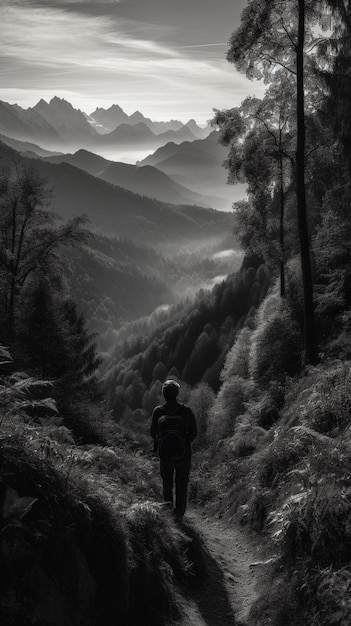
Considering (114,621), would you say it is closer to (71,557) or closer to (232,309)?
(71,557)

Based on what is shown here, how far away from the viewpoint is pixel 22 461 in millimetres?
4855

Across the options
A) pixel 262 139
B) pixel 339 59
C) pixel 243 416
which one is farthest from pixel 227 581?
pixel 262 139

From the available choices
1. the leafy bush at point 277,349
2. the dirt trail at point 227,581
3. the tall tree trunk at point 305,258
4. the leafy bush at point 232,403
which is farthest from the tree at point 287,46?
the dirt trail at point 227,581

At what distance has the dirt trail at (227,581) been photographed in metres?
6.27

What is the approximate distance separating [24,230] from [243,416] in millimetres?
14496

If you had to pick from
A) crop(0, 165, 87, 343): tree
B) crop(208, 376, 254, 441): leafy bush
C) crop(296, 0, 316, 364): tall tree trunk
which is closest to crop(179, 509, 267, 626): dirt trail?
crop(296, 0, 316, 364): tall tree trunk

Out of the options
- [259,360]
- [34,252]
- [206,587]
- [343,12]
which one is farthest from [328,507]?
[34,252]

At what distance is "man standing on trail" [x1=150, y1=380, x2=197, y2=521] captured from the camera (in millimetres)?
8195

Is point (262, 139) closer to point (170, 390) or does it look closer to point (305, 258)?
point (305, 258)

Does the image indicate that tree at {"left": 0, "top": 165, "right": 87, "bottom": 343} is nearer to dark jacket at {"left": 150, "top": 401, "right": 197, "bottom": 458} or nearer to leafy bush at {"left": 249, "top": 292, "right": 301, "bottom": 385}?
leafy bush at {"left": 249, "top": 292, "right": 301, "bottom": 385}

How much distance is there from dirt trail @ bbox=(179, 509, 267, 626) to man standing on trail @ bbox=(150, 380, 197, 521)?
76 centimetres

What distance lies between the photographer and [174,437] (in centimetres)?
820

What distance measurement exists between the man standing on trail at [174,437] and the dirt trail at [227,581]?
0.76 metres

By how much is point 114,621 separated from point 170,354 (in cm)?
13182
